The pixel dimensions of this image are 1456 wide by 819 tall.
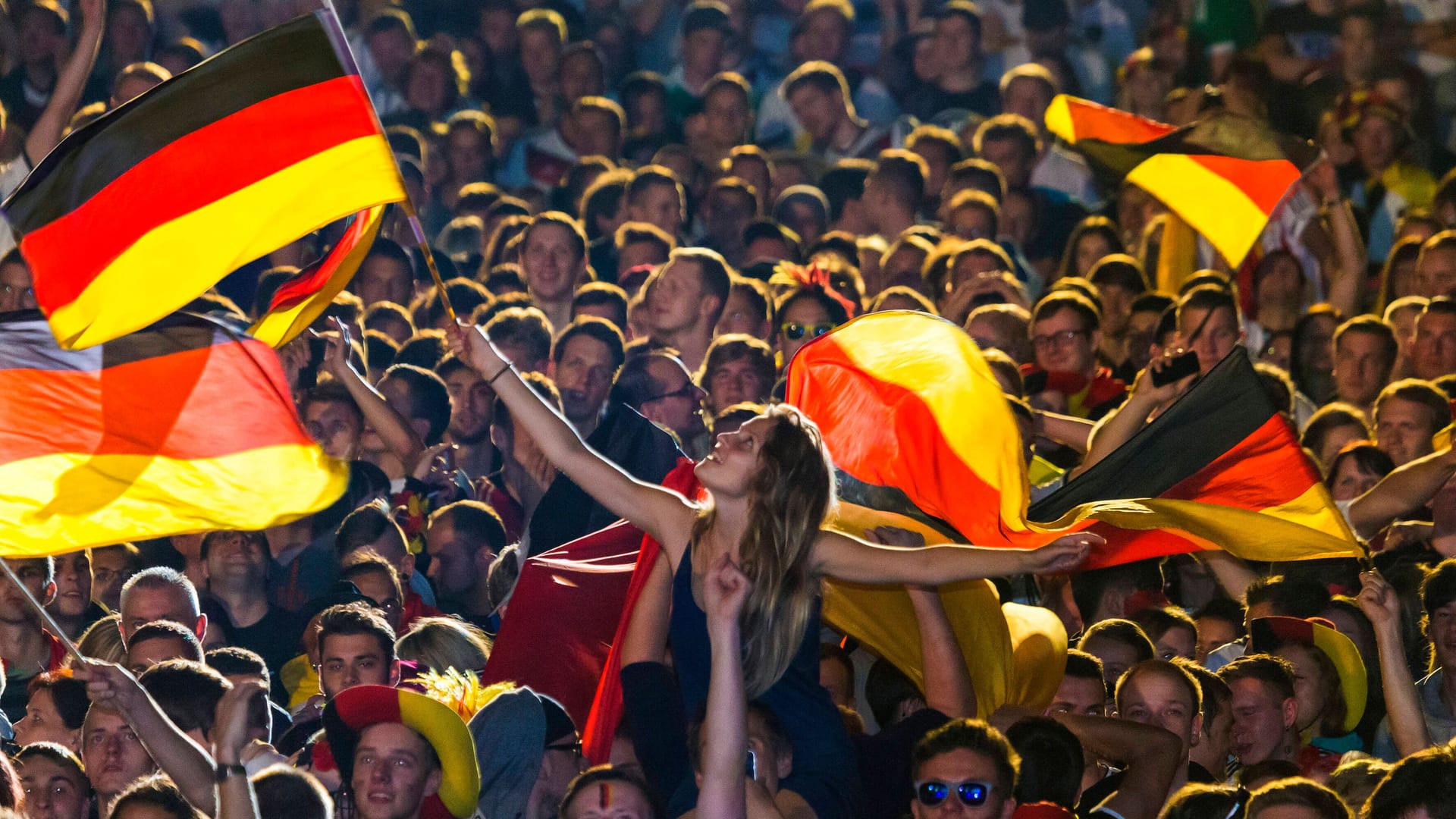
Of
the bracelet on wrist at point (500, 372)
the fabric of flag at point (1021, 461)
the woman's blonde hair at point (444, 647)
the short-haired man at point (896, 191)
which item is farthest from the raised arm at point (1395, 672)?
the short-haired man at point (896, 191)

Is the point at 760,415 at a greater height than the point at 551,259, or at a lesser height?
greater

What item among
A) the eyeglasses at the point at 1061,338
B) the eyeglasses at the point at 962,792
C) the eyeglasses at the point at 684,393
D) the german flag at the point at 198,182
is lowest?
the eyeglasses at the point at 684,393

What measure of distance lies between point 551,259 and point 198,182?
472 cm

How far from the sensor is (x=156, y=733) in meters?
4.98

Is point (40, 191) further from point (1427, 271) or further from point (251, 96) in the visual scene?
point (1427, 271)

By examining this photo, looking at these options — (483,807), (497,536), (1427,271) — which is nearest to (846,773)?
(483,807)

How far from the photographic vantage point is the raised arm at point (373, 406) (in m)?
6.38

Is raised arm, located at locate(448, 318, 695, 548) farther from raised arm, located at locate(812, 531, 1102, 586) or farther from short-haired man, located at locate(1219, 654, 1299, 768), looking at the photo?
short-haired man, located at locate(1219, 654, 1299, 768)

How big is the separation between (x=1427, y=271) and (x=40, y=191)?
646 cm

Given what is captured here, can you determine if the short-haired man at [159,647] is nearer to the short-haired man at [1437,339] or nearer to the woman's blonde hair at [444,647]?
the woman's blonde hair at [444,647]

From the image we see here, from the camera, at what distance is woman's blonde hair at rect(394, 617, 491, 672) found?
6504 millimetres

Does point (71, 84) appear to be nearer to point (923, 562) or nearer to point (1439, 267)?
point (923, 562)

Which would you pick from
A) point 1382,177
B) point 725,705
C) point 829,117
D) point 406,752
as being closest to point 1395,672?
point 725,705

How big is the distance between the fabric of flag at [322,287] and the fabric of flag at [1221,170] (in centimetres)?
399
